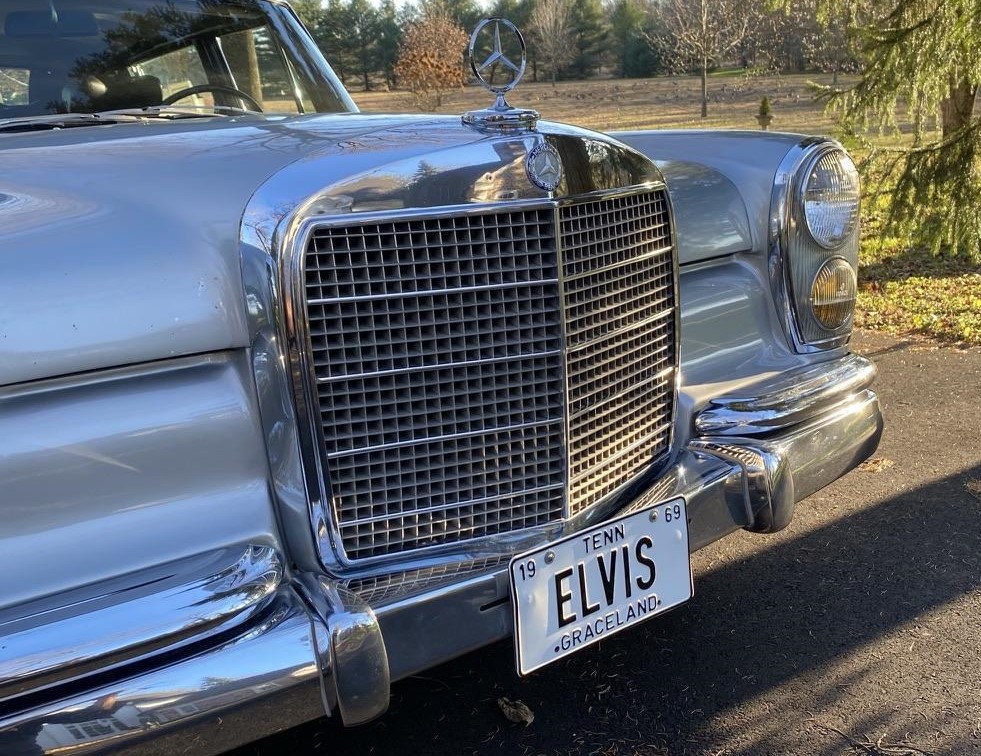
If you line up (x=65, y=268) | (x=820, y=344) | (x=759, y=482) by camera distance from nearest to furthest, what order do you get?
(x=65, y=268), (x=759, y=482), (x=820, y=344)

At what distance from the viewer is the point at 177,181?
6.05 ft

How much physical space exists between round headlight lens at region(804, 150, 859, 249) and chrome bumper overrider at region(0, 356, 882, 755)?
4.89ft

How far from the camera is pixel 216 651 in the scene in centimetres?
158

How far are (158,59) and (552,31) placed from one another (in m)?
32.0

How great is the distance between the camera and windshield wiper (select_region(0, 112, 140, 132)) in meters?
2.46

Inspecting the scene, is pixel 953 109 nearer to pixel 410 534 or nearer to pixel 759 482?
pixel 759 482

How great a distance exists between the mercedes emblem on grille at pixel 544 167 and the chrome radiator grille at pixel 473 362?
55 mm

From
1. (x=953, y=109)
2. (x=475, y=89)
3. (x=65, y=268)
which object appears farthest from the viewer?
(x=475, y=89)

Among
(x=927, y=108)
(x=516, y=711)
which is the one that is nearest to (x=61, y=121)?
(x=516, y=711)

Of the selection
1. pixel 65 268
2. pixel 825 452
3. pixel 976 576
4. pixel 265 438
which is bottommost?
pixel 976 576

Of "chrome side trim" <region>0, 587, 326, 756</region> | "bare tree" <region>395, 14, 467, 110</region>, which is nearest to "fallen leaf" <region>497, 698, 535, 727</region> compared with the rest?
"chrome side trim" <region>0, 587, 326, 756</region>

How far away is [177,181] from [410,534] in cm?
85

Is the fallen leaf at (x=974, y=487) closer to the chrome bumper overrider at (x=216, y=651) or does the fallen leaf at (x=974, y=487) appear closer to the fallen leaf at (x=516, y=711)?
the fallen leaf at (x=516, y=711)

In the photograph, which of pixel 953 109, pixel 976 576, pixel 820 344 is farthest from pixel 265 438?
pixel 953 109
